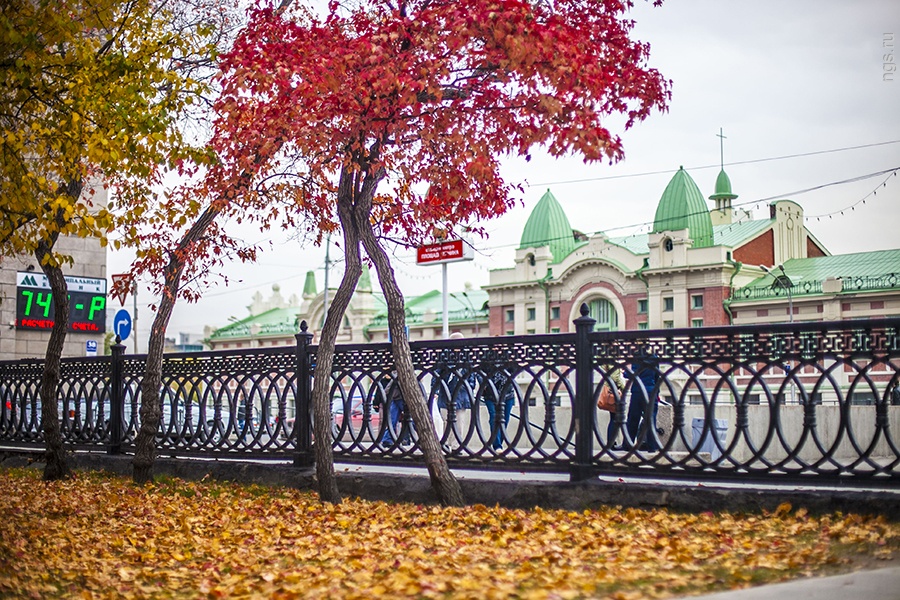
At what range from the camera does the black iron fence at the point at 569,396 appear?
723 centimetres

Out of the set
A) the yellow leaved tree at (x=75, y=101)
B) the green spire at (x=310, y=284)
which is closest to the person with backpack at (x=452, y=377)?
the yellow leaved tree at (x=75, y=101)

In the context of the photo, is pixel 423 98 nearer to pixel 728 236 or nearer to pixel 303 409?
pixel 303 409

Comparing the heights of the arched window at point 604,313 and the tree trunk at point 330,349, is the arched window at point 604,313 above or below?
above

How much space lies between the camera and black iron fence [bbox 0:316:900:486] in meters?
7.23

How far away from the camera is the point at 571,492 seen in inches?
327

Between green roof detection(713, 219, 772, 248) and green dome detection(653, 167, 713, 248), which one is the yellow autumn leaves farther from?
green roof detection(713, 219, 772, 248)

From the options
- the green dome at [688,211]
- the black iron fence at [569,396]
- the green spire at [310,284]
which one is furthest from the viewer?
the green spire at [310,284]

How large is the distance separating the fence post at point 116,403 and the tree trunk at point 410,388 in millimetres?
5974

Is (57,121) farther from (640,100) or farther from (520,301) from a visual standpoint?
(520,301)

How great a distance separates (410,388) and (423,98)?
2494 mm

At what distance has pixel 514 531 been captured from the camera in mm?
7039

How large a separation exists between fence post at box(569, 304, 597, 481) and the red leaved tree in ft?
3.68

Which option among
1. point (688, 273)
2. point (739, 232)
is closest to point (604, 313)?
point (688, 273)

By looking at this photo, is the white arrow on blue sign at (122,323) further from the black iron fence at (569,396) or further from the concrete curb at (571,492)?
the concrete curb at (571,492)
